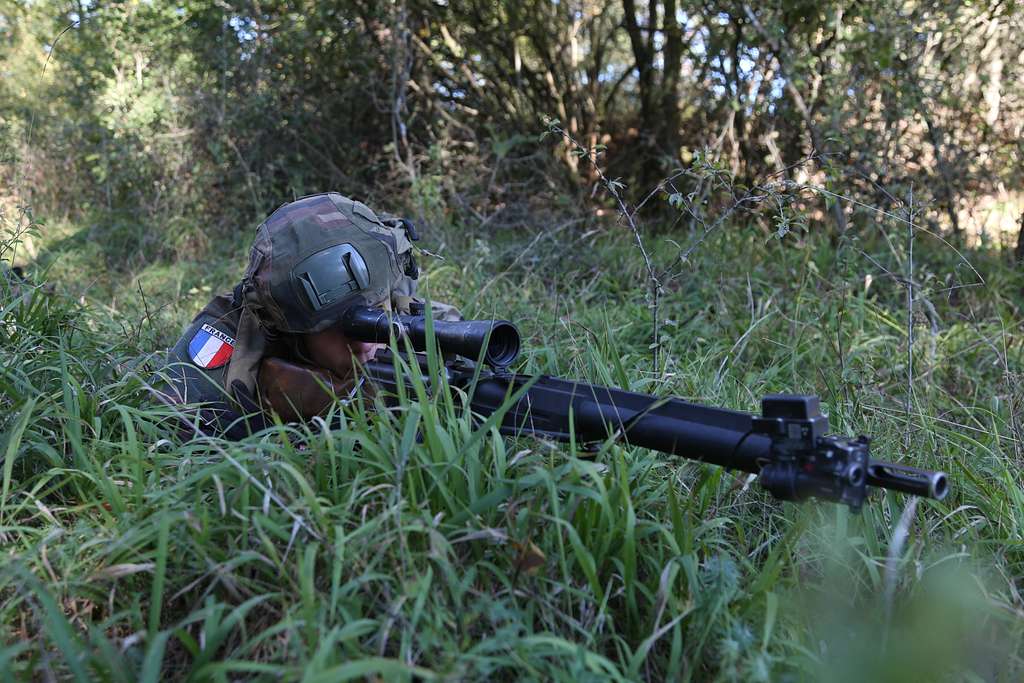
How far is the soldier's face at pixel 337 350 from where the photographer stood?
97.5 inches

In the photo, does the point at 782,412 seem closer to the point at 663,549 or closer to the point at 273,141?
the point at 663,549

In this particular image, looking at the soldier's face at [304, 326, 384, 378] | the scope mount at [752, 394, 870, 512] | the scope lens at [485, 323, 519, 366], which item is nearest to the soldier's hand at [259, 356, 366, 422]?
the soldier's face at [304, 326, 384, 378]

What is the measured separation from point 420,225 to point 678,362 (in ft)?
9.08

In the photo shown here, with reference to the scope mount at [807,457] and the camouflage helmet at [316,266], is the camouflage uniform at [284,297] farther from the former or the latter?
the scope mount at [807,457]

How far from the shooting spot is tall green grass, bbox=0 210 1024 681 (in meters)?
1.43

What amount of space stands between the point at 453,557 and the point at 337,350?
40.5 inches

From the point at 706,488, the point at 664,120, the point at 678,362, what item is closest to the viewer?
the point at 706,488

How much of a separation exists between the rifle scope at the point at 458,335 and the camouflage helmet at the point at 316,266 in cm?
17

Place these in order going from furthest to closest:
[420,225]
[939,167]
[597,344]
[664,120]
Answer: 1. [664,120]
2. [420,225]
3. [939,167]
4. [597,344]

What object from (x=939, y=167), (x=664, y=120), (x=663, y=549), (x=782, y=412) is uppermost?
(x=664, y=120)

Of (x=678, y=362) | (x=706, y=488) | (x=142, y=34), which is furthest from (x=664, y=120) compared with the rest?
(x=706, y=488)

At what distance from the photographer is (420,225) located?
549 centimetres

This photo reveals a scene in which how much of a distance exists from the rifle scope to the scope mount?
2.15 ft

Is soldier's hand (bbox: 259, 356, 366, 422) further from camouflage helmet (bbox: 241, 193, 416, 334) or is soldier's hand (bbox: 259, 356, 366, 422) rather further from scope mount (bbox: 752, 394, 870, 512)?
scope mount (bbox: 752, 394, 870, 512)
